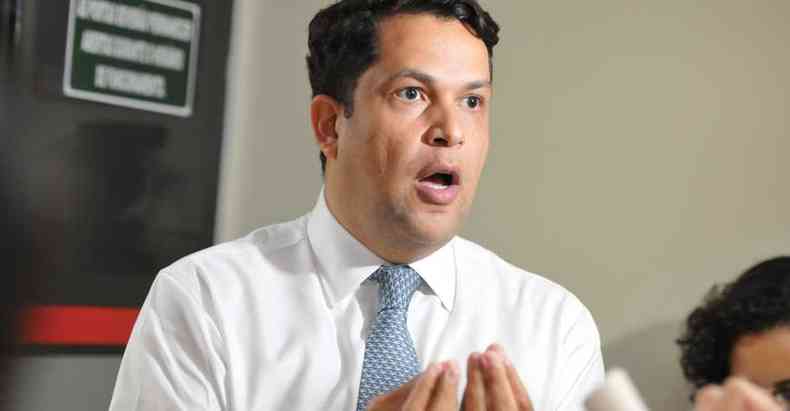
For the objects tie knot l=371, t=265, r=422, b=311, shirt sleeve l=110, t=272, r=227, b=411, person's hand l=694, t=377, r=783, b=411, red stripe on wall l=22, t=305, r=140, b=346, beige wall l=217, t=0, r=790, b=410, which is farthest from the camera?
red stripe on wall l=22, t=305, r=140, b=346

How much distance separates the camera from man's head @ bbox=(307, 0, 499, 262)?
1436 mm

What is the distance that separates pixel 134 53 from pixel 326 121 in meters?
0.79

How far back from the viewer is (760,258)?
1.84 m

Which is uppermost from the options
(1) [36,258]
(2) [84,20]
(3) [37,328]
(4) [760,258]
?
(2) [84,20]

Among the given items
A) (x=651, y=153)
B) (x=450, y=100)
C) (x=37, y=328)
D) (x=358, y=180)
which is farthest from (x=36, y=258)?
(x=651, y=153)

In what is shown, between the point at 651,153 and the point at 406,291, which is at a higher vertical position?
the point at 651,153

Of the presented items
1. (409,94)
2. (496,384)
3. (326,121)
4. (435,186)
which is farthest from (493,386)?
(326,121)

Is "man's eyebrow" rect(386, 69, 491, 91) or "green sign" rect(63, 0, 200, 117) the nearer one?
"man's eyebrow" rect(386, 69, 491, 91)

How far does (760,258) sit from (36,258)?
137 cm

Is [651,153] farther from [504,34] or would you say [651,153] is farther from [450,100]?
[450,100]

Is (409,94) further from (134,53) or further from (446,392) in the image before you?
(134,53)

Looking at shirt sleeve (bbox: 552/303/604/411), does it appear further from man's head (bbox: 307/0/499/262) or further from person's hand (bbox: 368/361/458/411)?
person's hand (bbox: 368/361/458/411)

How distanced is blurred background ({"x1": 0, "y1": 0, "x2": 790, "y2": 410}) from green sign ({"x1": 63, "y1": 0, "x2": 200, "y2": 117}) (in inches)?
1.1

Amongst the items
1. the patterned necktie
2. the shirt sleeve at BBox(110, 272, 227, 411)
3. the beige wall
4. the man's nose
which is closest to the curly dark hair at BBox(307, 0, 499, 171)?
the man's nose
